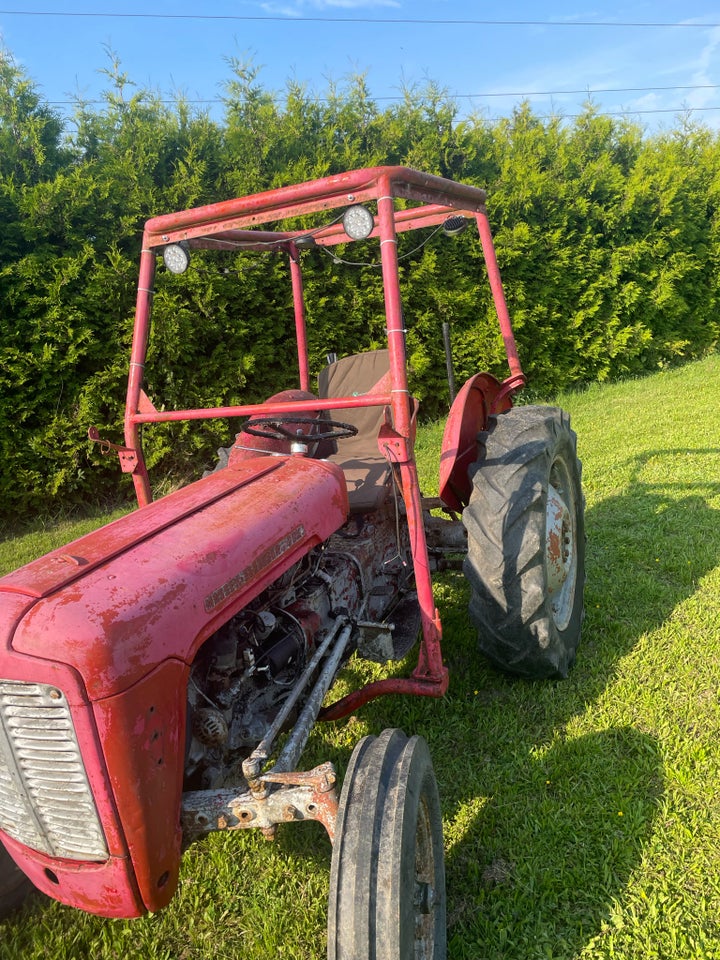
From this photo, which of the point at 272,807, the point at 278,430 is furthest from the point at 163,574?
the point at 278,430

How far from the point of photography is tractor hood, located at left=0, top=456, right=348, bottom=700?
4.38 feet

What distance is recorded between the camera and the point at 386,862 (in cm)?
138

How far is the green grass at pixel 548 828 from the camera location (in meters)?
1.75

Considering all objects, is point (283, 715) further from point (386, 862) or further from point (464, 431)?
point (464, 431)

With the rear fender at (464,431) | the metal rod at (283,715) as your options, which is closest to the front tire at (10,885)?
the metal rod at (283,715)

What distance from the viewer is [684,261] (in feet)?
33.5

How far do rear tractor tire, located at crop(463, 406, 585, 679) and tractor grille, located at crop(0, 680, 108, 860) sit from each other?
145cm

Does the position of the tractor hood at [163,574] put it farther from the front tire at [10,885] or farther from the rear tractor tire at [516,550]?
the front tire at [10,885]

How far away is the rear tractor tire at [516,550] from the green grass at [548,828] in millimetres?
257

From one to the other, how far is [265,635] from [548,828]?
3.38 ft

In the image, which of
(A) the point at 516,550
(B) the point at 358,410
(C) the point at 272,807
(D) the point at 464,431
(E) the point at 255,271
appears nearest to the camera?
(C) the point at 272,807

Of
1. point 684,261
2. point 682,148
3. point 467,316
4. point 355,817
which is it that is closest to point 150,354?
point 467,316

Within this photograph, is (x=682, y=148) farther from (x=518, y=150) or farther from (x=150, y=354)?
(x=150, y=354)

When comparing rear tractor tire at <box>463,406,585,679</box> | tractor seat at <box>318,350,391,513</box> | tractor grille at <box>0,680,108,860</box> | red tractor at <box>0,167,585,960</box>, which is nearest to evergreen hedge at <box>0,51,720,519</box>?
tractor seat at <box>318,350,391,513</box>
